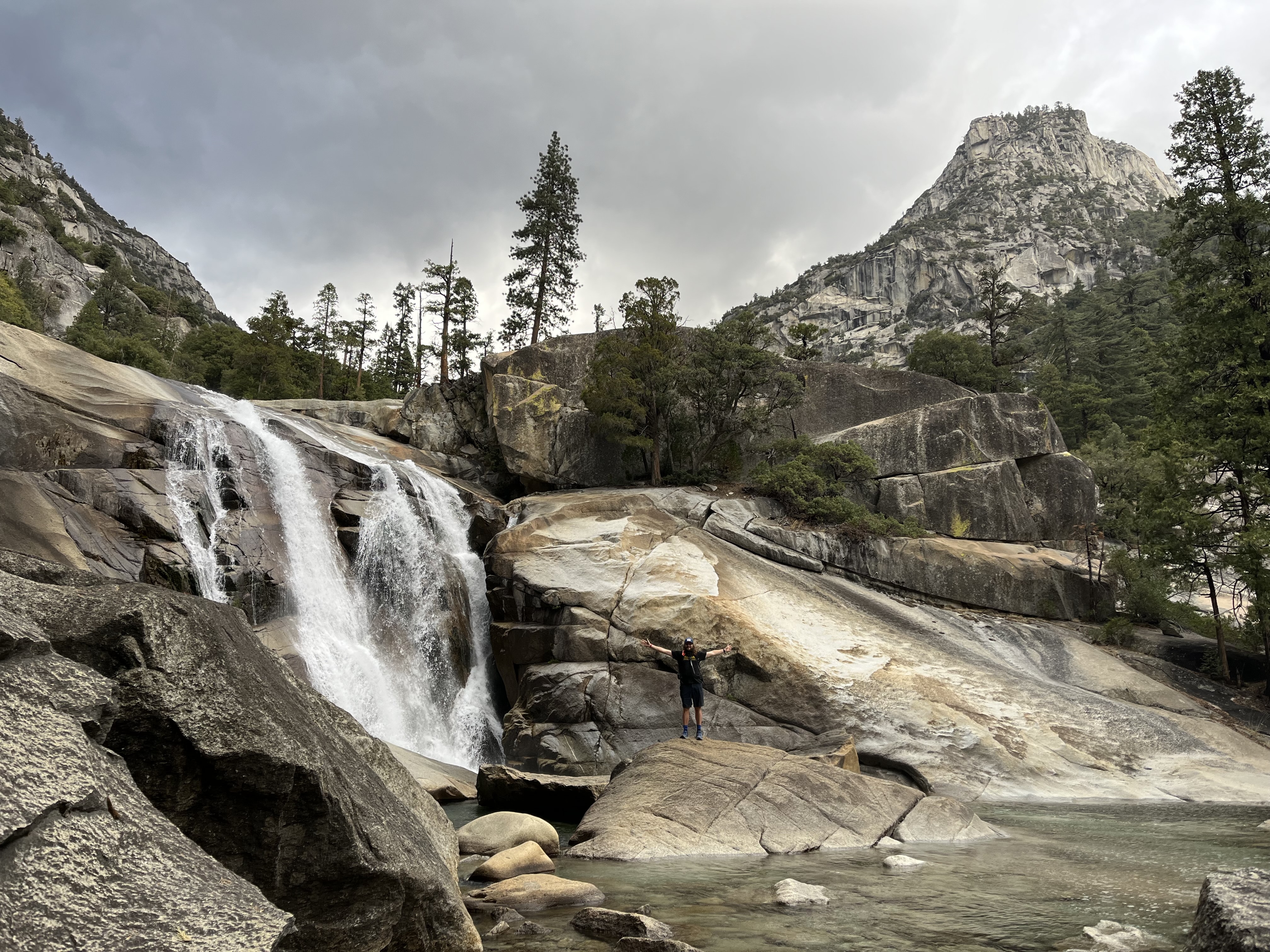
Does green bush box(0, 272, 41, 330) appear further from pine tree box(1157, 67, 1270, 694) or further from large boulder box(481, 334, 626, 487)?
pine tree box(1157, 67, 1270, 694)

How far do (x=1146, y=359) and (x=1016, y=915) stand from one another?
187 feet

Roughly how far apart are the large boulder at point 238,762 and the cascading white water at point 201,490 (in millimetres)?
14841

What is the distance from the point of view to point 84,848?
2.67 m

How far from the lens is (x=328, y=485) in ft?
78.8

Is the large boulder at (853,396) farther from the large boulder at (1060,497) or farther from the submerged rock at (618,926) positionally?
the submerged rock at (618,926)

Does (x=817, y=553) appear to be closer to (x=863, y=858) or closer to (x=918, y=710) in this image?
(x=918, y=710)

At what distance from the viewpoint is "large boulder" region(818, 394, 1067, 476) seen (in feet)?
104

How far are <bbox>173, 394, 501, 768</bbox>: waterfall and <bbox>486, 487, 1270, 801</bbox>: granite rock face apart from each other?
1106 mm

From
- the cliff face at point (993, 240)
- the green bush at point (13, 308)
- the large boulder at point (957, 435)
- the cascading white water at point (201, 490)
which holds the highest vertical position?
the cliff face at point (993, 240)

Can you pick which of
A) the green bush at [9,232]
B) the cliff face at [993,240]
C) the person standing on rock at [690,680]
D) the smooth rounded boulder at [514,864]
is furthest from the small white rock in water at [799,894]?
the cliff face at [993,240]

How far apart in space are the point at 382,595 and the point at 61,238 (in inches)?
4090

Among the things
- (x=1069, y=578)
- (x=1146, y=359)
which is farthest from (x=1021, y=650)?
(x=1146, y=359)

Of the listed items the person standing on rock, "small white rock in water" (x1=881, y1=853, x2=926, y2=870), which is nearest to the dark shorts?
the person standing on rock

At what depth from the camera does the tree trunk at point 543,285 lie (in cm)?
4428
